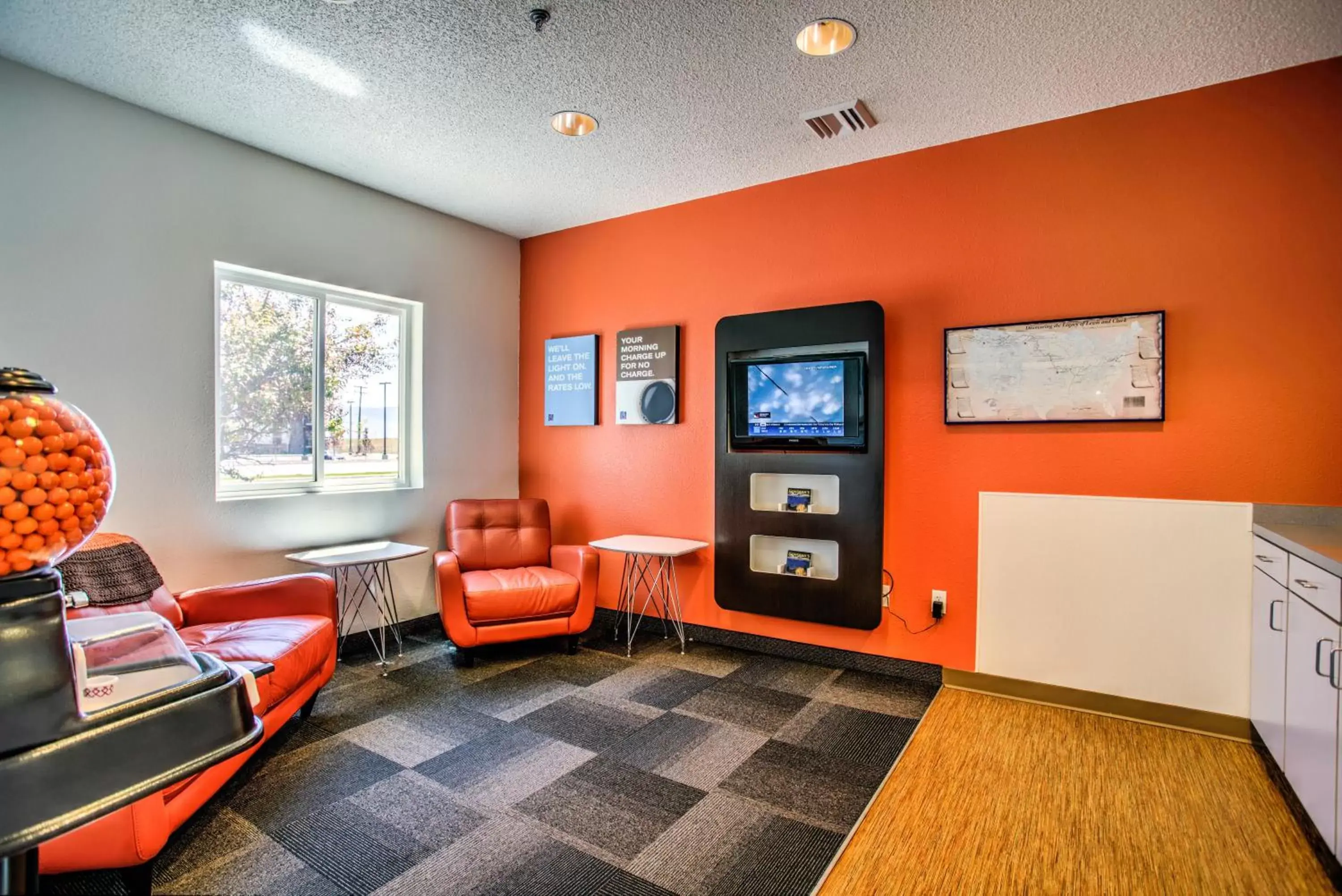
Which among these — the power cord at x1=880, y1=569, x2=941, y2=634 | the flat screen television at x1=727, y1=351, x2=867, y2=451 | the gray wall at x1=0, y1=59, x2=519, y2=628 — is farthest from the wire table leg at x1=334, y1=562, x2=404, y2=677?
the power cord at x1=880, y1=569, x2=941, y2=634

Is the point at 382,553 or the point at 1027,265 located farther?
the point at 382,553

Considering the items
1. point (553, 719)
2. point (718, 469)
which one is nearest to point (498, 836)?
point (553, 719)

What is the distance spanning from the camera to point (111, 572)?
267 centimetres

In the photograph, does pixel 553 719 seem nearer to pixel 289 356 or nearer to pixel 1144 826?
pixel 1144 826

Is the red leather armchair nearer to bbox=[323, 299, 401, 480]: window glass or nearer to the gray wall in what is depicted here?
the gray wall

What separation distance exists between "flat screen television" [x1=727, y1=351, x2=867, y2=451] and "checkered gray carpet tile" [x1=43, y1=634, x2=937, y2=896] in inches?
51.0

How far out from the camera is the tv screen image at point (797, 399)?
3.62m

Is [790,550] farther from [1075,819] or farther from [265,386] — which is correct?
[265,386]

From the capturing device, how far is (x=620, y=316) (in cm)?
461

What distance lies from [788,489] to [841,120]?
195 cm

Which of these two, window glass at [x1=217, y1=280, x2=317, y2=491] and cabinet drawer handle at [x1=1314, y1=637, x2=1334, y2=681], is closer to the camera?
cabinet drawer handle at [x1=1314, y1=637, x2=1334, y2=681]

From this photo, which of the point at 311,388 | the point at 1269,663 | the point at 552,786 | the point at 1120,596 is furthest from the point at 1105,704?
the point at 311,388

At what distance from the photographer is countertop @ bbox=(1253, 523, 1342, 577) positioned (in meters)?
1.93

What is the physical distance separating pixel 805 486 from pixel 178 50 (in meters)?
3.50
